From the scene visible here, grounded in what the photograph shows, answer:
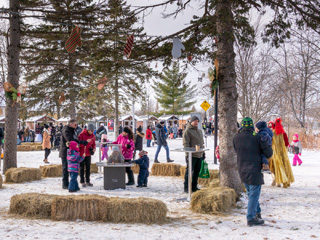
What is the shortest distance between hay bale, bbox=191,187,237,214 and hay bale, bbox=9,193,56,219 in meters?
2.48

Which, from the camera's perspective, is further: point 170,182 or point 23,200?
point 170,182

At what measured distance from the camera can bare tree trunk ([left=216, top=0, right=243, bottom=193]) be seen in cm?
721

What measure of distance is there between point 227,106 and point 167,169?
428cm

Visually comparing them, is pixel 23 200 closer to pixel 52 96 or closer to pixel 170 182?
pixel 170 182

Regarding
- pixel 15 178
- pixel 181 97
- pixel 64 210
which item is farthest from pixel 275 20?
pixel 181 97

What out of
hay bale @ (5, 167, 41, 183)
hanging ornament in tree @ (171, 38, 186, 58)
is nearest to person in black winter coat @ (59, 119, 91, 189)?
hay bale @ (5, 167, 41, 183)

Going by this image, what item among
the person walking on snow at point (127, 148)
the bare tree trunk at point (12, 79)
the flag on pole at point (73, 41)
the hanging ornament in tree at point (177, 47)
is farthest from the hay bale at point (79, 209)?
the bare tree trunk at point (12, 79)

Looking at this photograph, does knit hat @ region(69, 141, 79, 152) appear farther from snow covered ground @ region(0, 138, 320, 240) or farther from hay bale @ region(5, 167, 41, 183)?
hay bale @ region(5, 167, 41, 183)

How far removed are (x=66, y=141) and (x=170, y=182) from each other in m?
3.16

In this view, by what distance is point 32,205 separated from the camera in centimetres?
563

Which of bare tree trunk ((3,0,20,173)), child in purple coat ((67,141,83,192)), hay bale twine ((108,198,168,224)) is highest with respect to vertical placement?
bare tree trunk ((3,0,20,173))

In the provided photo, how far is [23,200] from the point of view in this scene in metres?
5.77

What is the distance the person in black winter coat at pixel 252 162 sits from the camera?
5199mm

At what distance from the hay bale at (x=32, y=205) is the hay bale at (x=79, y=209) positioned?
7.6 inches
